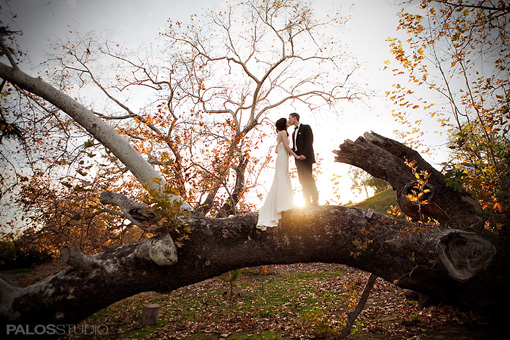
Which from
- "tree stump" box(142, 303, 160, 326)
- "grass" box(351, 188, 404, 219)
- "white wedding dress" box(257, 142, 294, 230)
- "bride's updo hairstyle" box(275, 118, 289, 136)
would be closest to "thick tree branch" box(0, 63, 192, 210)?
"white wedding dress" box(257, 142, 294, 230)

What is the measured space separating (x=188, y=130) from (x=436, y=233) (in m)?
8.89

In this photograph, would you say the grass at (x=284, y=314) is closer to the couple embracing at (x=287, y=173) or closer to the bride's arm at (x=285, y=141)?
the couple embracing at (x=287, y=173)

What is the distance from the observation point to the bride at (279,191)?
408 cm

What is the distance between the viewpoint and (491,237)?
10.9 ft

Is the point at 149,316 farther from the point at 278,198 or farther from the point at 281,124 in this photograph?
the point at 281,124

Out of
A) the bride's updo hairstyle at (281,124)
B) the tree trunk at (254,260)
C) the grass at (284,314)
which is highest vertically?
the bride's updo hairstyle at (281,124)

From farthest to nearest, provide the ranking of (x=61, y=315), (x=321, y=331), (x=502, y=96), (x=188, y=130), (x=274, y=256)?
(x=188, y=130) → (x=502, y=96) → (x=321, y=331) → (x=274, y=256) → (x=61, y=315)

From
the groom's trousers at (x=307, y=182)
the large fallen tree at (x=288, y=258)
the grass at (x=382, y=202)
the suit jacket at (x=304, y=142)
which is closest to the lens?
the large fallen tree at (x=288, y=258)

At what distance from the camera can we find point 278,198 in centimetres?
434

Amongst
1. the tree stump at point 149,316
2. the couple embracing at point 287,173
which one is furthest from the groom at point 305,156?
the tree stump at point 149,316

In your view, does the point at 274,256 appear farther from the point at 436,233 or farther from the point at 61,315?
the point at 61,315

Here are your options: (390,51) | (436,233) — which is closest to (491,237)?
(436,233)

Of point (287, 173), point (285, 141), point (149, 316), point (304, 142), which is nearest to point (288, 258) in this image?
point (287, 173)

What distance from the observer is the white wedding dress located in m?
4.07
